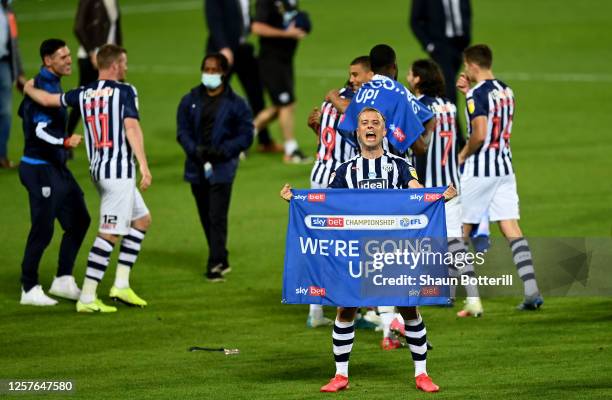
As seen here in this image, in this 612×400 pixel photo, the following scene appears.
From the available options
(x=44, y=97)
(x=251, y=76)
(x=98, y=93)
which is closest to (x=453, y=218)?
(x=98, y=93)

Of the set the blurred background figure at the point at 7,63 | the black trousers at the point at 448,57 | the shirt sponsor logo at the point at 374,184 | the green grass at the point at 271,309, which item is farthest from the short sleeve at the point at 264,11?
the shirt sponsor logo at the point at 374,184

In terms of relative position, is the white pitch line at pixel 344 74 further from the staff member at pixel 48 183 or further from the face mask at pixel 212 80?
the staff member at pixel 48 183

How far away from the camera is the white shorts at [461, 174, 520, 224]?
12016 millimetres

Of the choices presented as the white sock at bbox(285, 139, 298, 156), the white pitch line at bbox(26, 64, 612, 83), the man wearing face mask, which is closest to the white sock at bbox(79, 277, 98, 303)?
the man wearing face mask

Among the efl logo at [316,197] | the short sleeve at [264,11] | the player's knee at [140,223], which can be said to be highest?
the short sleeve at [264,11]

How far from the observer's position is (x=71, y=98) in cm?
1195

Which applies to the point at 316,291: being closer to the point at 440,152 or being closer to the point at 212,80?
the point at 440,152

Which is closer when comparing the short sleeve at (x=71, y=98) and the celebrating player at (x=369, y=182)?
the celebrating player at (x=369, y=182)

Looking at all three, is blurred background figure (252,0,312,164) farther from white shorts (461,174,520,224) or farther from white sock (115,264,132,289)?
white shorts (461,174,520,224)

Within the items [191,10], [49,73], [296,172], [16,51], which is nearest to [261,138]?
[296,172]

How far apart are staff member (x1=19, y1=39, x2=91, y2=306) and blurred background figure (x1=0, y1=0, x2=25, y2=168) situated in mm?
4410

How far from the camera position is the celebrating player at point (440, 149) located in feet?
38.1

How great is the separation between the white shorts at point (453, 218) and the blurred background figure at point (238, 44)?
6844mm

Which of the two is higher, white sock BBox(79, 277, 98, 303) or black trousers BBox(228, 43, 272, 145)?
black trousers BBox(228, 43, 272, 145)
